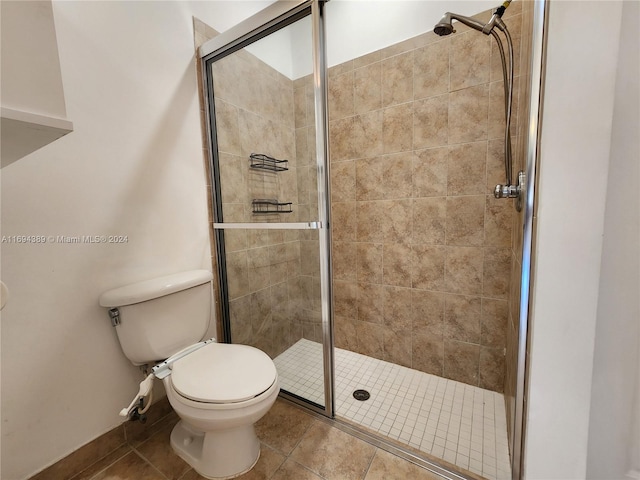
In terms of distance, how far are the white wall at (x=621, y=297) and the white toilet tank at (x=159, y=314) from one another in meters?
1.40

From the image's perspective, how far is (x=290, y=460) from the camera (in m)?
1.14

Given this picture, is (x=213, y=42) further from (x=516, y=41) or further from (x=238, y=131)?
(x=516, y=41)

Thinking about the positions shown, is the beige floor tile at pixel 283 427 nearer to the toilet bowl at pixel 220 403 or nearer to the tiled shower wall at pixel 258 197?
the toilet bowl at pixel 220 403

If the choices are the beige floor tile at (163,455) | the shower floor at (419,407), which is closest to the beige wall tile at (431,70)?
the shower floor at (419,407)

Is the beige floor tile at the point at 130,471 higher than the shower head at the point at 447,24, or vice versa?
the shower head at the point at 447,24

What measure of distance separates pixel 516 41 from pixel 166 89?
1.75m

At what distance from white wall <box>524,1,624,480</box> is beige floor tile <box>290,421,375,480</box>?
72 cm

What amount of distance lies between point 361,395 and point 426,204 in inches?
47.7

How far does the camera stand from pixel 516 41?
1.30 metres

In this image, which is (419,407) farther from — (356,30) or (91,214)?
(356,30)

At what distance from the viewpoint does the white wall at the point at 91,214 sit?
0.94 m

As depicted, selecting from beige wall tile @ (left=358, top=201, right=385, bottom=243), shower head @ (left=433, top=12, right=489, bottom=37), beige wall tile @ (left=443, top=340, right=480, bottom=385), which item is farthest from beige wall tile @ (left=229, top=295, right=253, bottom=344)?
shower head @ (left=433, top=12, right=489, bottom=37)

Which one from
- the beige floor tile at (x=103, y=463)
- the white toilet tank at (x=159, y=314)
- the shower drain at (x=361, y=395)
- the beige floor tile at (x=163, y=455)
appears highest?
the white toilet tank at (x=159, y=314)

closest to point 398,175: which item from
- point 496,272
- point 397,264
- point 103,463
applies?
point 397,264
